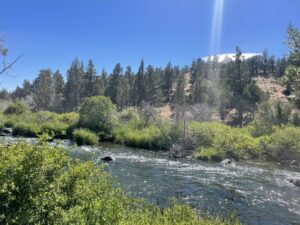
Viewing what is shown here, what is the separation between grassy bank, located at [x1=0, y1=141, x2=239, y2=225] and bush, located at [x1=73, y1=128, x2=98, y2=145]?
4003cm

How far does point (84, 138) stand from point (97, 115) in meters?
10.1

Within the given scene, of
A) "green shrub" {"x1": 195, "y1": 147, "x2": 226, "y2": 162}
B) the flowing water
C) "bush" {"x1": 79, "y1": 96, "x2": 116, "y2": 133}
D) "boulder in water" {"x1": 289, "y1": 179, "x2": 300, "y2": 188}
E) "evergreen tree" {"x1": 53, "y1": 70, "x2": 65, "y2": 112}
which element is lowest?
the flowing water

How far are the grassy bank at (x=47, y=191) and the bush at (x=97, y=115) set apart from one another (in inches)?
1900

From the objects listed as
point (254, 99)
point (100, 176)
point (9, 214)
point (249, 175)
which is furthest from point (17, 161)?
point (254, 99)

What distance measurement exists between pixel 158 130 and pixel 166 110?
65.4m

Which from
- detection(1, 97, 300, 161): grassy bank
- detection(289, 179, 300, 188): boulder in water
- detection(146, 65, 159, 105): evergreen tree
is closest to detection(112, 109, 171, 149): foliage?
detection(1, 97, 300, 161): grassy bank

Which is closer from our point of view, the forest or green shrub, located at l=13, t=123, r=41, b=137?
the forest

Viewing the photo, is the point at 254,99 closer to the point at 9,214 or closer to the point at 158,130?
the point at 158,130

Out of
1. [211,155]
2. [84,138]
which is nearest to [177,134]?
[211,155]

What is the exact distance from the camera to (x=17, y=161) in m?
8.18

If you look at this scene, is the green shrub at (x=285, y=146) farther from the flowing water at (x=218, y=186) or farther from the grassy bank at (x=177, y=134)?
the flowing water at (x=218, y=186)

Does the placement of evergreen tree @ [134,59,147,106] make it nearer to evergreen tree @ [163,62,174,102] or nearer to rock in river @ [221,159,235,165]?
evergreen tree @ [163,62,174,102]

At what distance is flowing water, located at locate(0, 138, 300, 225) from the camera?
1941 centimetres

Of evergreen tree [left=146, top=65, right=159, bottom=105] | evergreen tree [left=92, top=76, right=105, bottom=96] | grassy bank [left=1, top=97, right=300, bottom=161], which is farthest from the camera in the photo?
evergreen tree [left=146, top=65, right=159, bottom=105]
